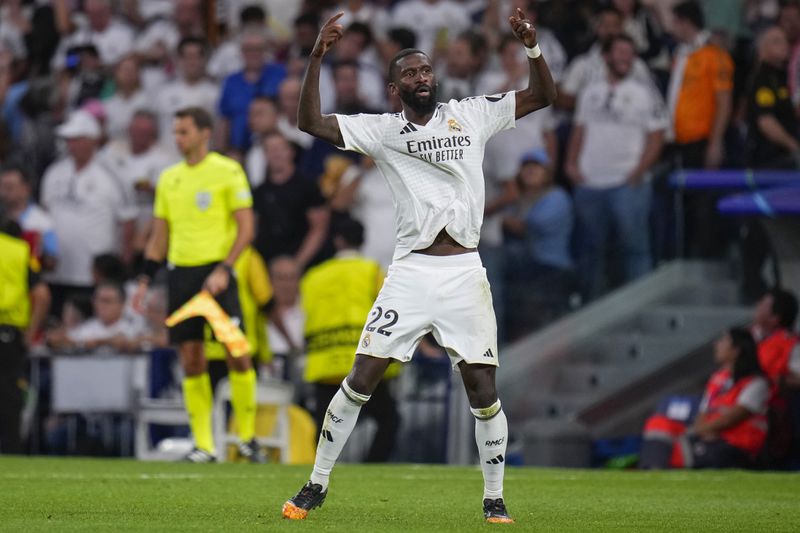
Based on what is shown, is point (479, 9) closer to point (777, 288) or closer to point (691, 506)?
point (777, 288)

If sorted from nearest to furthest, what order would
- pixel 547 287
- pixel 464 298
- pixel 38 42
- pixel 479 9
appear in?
pixel 464 298 → pixel 547 287 → pixel 479 9 → pixel 38 42

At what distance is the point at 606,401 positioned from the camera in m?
16.6

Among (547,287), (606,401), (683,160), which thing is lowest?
(606,401)

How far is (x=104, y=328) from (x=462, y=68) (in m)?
4.38

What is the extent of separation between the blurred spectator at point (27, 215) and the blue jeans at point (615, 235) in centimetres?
542

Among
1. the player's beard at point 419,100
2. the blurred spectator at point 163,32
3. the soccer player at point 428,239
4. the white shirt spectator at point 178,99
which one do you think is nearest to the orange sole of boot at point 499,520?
the soccer player at point 428,239

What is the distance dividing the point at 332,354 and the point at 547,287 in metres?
2.35

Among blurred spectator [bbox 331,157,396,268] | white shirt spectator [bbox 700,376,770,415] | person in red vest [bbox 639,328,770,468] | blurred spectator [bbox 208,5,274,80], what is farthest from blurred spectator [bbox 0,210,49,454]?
white shirt spectator [bbox 700,376,770,415]

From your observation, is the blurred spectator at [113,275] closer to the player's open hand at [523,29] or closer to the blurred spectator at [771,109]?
the blurred spectator at [771,109]

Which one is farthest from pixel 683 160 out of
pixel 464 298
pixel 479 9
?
pixel 464 298

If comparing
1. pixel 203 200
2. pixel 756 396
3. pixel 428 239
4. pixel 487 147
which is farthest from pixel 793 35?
pixel 428 239

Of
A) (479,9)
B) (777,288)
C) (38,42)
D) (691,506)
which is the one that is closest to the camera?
(691,506)

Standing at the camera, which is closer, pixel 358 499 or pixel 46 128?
pixel 358 499

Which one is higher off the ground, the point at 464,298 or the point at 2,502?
the point at 464,298
